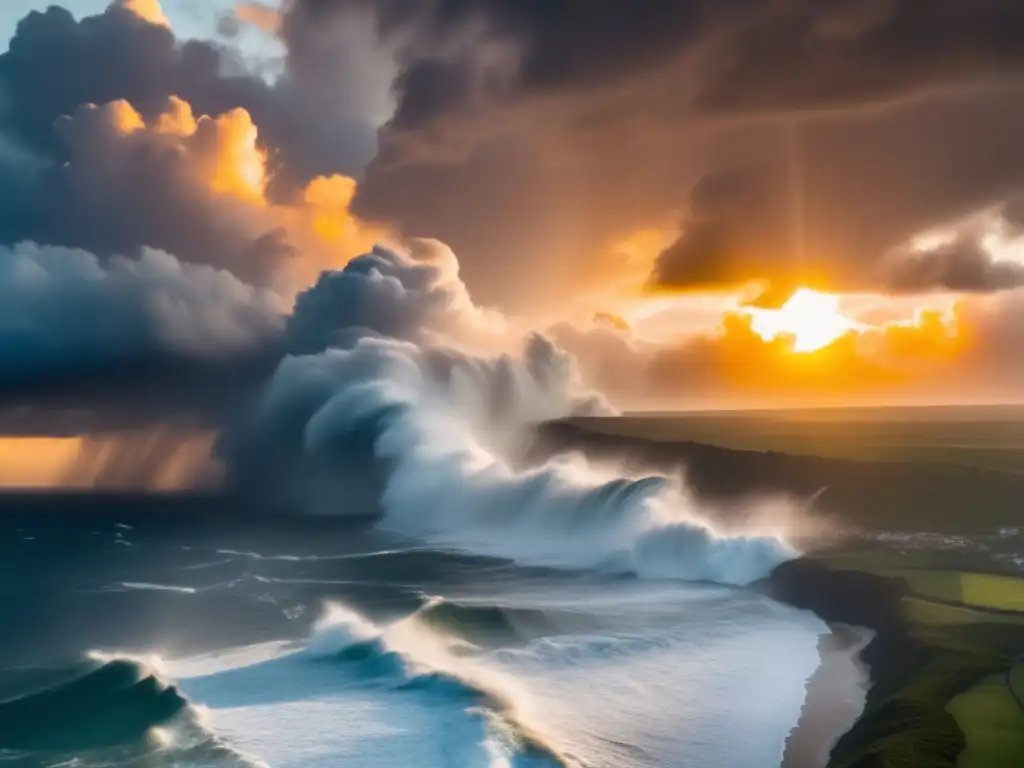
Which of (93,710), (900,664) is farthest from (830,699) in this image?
(93,710)

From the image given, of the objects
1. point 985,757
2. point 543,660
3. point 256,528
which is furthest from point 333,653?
point 256,528

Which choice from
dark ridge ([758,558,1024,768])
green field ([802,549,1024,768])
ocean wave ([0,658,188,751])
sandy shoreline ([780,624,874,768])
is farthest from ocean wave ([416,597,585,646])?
green field ([802,549,1024,768])

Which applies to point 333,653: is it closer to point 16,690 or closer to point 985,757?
point 16,690

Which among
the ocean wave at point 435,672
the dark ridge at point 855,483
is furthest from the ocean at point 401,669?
the dark ridge at point 855,483

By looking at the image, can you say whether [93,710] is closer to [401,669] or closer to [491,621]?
[401,669]

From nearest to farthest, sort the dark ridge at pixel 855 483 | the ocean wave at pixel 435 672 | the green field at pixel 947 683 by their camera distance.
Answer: the green field at pixel 947 683 → the ocean wave at pixel 435 672 → the dark ridge at pixel 855 483

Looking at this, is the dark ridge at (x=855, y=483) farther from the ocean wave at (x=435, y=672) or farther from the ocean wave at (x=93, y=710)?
the ocean wave at (x=93, y=710)
